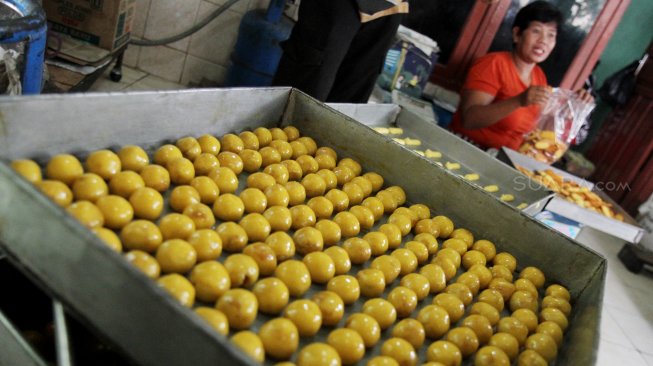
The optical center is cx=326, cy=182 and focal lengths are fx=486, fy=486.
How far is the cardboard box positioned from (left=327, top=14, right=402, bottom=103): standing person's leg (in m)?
1.69

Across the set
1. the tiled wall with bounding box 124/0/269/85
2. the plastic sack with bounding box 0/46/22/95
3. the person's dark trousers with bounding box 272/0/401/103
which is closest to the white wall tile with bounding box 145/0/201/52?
the tiled wall with bounding box 124/0/269/85

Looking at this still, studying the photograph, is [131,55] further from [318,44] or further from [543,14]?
[543,14]

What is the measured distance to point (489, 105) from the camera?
355 cm

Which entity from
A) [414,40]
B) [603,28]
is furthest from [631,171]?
[414,40]

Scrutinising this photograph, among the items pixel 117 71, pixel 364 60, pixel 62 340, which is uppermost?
pixel 364 60

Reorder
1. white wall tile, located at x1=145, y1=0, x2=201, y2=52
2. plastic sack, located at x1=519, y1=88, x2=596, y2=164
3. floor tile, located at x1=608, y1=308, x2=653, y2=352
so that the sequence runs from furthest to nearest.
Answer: white wall tile, located at x1=145, y1=0, x2=201, y2=52 → floor tile, located at x1=608, y1=308, x2=653, y2=352 → plastic sack, located at x1=519, y1=88, x2=596, y2=164

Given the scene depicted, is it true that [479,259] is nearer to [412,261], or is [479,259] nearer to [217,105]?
[412,261]

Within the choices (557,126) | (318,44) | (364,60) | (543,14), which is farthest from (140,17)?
(557,126)

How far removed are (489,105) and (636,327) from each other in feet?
7.91

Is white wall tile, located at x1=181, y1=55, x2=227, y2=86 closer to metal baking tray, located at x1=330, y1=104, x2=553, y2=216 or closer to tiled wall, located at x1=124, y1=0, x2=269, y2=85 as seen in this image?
tiled wall, located at x1=124, y1=0, x2=269, y2=85

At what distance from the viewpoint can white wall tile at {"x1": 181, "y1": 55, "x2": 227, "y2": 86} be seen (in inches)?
186

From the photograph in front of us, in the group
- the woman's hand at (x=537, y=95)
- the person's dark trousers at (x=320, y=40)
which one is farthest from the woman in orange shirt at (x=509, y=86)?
the person's dark trousers at (x=320, y=40)

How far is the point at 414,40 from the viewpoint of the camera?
4.61 metres

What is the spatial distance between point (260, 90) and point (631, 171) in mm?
5623
